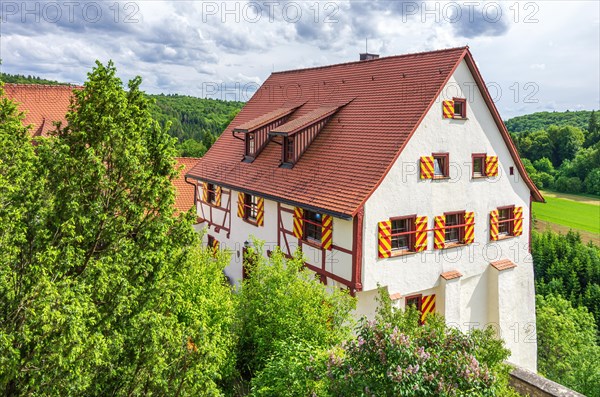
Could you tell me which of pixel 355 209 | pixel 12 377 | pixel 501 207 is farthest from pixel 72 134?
pixel 501 207

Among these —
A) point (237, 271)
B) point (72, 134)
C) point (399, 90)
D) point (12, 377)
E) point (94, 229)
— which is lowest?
point (237, 271)

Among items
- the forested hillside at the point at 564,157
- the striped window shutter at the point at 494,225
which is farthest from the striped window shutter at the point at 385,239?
the forested hillside at the point at 564,157

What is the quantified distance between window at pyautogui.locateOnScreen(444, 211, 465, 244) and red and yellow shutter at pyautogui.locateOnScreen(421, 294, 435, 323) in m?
1.91

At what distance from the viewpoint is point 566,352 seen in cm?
2328

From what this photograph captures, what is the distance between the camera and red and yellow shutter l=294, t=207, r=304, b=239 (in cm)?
1438

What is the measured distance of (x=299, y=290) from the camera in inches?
396

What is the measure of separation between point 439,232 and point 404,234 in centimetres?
143

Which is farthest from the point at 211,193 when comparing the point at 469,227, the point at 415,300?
the point at 469,227

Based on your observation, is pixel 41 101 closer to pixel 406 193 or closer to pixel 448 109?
pixel 406 193

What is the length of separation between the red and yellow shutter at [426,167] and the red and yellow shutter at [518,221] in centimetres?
458

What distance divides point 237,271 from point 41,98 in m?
15.6

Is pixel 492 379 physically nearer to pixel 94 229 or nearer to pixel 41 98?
pixel 94 229

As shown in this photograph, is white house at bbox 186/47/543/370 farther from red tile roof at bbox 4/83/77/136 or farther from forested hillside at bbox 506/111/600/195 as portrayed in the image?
forested hillside at bbox 506/111/600/195

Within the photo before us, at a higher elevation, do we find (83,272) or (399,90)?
(399,90)
